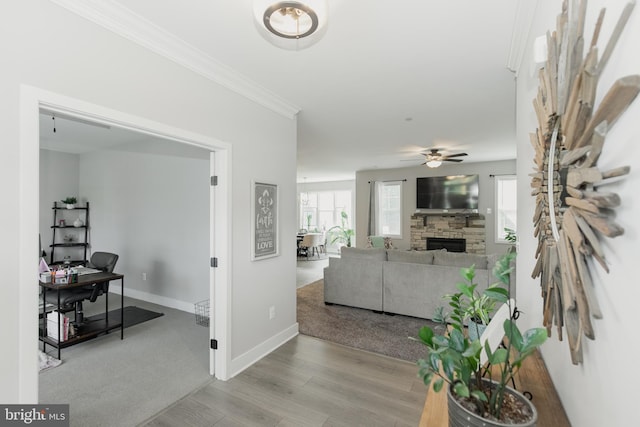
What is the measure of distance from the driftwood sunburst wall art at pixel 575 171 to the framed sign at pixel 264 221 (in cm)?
235

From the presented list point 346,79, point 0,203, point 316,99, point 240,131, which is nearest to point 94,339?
point 0,203

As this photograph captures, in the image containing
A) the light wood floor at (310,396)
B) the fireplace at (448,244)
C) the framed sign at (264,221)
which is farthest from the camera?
the fireplace at (448,244)

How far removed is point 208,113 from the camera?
2.47 m

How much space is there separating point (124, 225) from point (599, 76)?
20.0 ft

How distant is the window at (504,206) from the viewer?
684cm

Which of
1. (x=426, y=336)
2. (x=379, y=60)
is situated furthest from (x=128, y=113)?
(x=426, y=336)

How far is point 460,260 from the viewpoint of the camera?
394 cm

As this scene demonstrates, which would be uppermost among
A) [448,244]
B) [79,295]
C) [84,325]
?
[448,244]

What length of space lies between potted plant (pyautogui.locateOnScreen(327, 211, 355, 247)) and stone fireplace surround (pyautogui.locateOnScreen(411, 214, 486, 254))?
2.85 metres

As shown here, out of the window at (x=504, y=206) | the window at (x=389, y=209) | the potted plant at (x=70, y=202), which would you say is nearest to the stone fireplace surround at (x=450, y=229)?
the window at (x=504, y=206)

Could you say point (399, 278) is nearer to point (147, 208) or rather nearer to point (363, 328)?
point (363, 328)

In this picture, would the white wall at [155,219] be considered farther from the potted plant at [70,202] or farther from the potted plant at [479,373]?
the potted plant at [479,373]

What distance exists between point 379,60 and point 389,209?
6.38 meters

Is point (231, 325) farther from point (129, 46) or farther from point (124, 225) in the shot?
point (124, 225)
